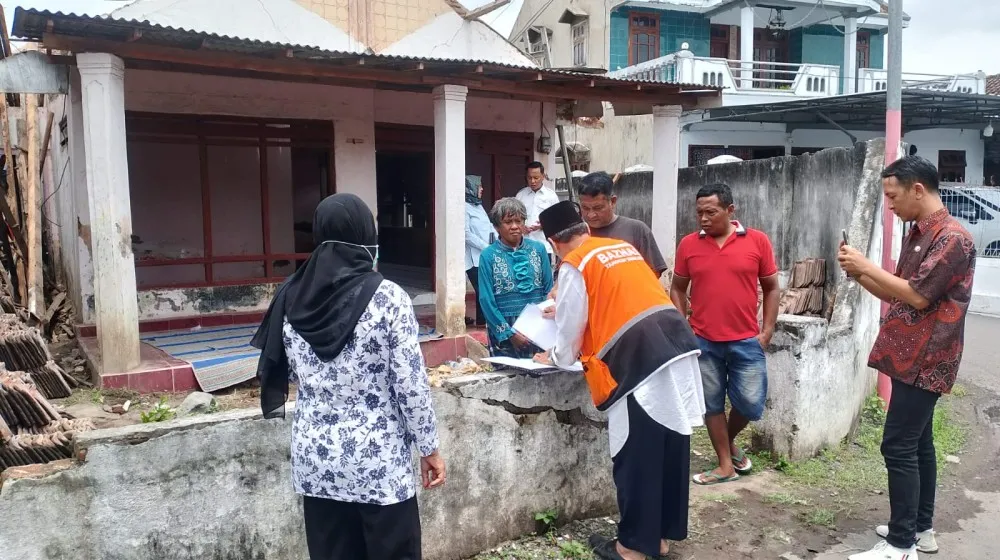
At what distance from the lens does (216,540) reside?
2.89 meters

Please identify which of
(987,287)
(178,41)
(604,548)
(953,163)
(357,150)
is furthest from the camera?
(953,163)

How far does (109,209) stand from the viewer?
5875mm

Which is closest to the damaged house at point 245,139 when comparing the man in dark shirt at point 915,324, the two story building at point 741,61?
the man in dark shirt at point 915,324

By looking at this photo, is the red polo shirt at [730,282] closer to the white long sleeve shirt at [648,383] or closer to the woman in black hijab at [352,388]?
the white long sleeve shirt at [648,383]

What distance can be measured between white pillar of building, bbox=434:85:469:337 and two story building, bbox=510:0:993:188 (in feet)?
32.0

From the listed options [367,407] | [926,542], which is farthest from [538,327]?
[926,542]

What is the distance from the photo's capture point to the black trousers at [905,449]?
318cm

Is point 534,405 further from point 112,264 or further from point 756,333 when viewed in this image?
point 112,264

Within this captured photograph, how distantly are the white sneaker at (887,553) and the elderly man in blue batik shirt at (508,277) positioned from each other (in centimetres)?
195

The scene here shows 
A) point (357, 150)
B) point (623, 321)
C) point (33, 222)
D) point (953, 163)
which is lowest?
point (623, 321)

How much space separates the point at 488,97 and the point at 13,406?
611cm

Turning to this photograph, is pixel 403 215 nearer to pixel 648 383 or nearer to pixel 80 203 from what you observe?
pixel 80 203

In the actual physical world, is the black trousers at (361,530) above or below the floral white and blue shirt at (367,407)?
below

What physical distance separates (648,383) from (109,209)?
4.85 meters
